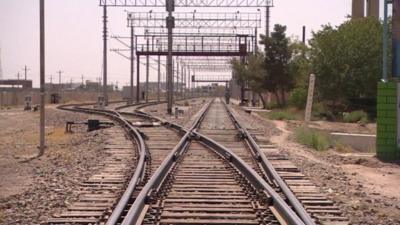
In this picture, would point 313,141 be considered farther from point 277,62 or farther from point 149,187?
point 277,62

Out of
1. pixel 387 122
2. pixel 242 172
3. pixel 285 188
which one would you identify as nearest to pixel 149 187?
pixel 285 188

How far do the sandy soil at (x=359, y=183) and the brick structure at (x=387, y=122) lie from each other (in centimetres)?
51

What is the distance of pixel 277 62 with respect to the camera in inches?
2406

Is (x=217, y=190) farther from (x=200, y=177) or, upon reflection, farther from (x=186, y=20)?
(x=186, y=20)

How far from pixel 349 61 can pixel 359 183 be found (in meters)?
30.4

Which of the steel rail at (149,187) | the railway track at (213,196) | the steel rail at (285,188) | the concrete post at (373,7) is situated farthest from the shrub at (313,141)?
the concrete post at (373,7)

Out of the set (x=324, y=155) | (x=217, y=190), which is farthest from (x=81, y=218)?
(x=324, y=155)

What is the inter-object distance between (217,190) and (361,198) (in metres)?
2.44

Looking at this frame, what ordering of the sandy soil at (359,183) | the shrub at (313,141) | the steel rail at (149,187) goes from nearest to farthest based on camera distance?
the steel rail at (149,187) → the sandy soil at (359,183) → the shrub at (313,141)

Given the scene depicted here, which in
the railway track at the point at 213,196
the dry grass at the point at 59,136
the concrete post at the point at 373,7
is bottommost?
the dry grass at the point at 59,136

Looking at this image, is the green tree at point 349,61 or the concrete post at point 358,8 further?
the concrete post at point 358,8

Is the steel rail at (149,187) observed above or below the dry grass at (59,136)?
above

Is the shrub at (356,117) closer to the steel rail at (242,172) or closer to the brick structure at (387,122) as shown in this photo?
the brick structure at (387,122)

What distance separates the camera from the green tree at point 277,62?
60688 mm
